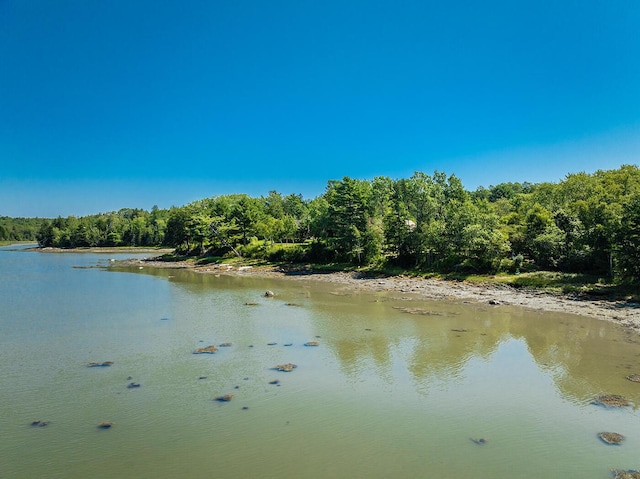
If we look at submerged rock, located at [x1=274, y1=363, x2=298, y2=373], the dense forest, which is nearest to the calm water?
submerged rock, located at [x1=274, y1=363, x2=298, y2=373]

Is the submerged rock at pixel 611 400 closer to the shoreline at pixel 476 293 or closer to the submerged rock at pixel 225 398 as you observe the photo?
the shoreline at pixel 476 293

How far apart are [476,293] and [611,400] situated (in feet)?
80.2

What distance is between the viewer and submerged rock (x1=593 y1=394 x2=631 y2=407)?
16.1 meters

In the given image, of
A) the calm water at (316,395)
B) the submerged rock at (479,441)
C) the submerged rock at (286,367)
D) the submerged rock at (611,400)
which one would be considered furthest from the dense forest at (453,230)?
the submerged rock at (286,367)

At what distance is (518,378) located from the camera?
19.4 meters

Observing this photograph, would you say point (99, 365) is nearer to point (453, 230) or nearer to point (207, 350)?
point (207, 350)

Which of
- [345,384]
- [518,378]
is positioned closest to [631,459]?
[518,378]

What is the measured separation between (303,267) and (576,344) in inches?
1684

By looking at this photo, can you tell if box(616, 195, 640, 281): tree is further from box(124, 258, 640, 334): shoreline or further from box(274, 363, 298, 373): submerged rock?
box(274, 363, 298, 373): submerged rock

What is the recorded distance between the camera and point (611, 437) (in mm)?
13695

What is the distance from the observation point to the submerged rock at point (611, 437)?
13.4 metres

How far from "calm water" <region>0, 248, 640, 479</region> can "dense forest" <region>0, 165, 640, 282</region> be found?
43.2 ft

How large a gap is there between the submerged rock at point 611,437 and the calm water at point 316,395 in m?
0.30

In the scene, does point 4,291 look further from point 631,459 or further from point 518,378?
point 631,459
